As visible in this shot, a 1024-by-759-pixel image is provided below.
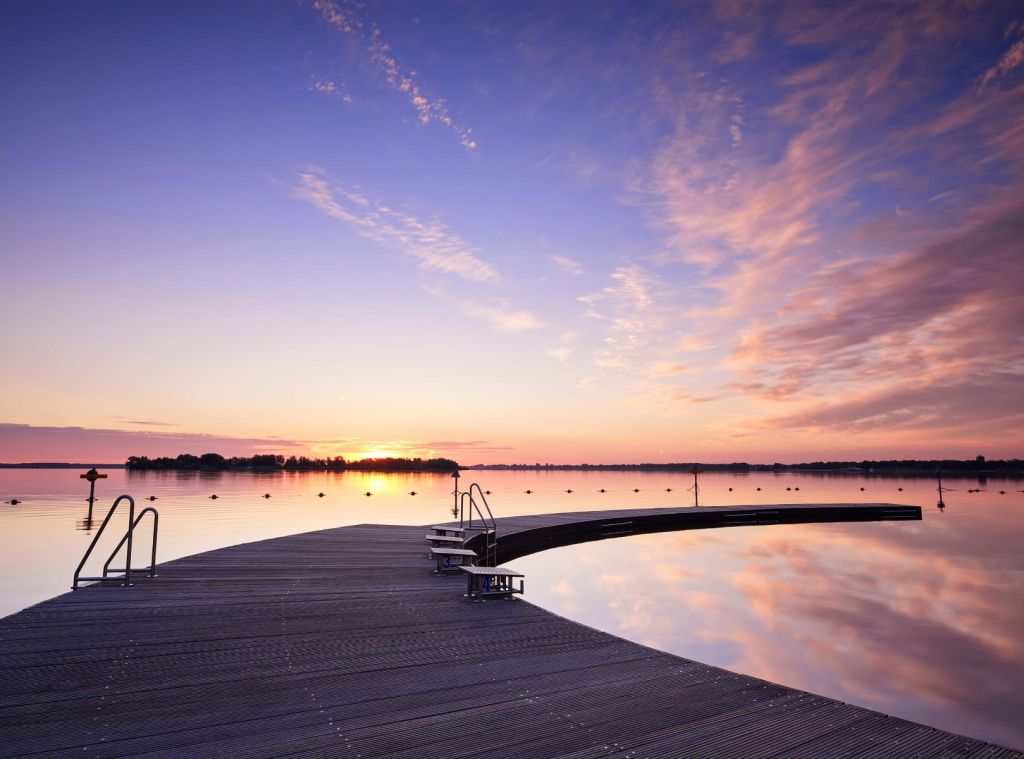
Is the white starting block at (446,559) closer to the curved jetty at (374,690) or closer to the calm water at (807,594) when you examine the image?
the curved jetty at (374,690)

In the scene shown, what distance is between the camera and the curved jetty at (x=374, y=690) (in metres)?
3.47

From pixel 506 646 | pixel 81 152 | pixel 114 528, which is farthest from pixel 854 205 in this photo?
pixel 114 528

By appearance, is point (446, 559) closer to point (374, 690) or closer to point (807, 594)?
point (374, 690)

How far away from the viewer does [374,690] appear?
4375 millimetres

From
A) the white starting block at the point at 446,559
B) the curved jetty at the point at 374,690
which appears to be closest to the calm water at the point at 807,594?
the white starting block at the point at 446,559

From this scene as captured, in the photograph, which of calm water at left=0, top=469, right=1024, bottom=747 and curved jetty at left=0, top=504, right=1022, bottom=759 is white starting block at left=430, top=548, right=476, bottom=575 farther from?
calm water at left=0, top=469, right=1024, bottom=747

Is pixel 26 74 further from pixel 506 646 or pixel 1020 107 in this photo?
pixel 1020 107

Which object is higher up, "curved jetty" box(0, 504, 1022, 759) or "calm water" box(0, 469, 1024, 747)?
"curved jetty" box(0, 504, 1022, 759)

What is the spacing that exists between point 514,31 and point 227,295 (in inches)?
797

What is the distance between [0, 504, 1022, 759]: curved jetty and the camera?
11.4 feet

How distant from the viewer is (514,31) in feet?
52.2

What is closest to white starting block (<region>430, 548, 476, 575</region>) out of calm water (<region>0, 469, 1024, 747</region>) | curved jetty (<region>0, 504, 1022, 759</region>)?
curved jetty (<region>0, 504, 1022, 759</region>)

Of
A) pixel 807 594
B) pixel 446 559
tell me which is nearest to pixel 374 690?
pixel 446 559

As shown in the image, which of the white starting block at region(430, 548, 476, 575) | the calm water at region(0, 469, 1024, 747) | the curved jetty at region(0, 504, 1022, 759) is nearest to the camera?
the curved jetty at region(0, 504, 1022, 759)
